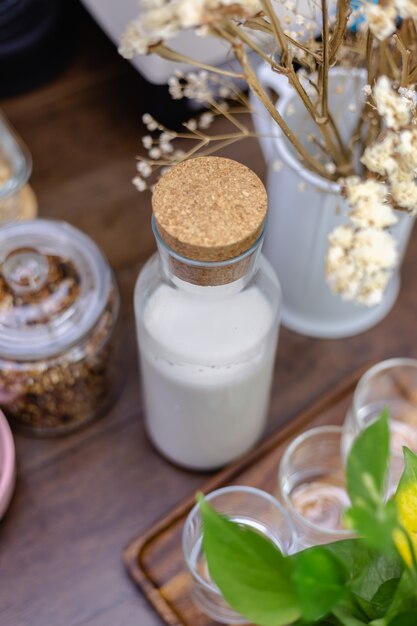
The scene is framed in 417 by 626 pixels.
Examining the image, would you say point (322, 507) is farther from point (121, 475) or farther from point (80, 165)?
point (80, 165)

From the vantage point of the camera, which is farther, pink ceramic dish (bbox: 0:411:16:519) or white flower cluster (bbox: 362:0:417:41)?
pink ceramic dish (bbox: 0:411:16:519)

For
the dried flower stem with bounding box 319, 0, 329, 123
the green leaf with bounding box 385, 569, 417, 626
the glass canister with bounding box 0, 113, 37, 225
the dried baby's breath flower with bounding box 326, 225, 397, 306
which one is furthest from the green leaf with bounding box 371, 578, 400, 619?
the glass canister with bounding box 0, 113, 37, 225

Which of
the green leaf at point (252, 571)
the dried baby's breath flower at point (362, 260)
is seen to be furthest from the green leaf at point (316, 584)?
the dried baby's breath flower at point (362, 260)

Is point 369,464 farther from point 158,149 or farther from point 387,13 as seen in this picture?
point 158,149

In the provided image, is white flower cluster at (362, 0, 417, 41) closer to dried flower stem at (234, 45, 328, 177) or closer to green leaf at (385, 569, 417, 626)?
dried flower stem at (234, 45, 328, 177)

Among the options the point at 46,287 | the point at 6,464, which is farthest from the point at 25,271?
the point at 6,464

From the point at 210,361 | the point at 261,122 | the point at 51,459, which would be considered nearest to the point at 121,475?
the point at 51,459
